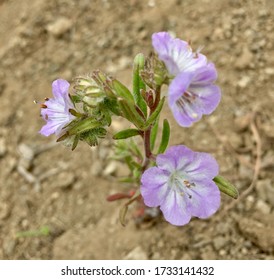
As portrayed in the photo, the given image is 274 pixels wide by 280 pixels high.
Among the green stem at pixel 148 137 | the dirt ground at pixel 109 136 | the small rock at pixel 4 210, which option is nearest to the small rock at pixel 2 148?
the dirt ground at pixel 109 136

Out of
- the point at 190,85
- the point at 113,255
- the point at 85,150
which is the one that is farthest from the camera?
the point at 85,150

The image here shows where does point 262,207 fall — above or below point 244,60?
below

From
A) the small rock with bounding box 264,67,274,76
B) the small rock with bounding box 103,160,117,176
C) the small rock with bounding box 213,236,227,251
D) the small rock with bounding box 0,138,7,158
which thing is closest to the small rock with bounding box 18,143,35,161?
the small rock with bounding box 0,138,7,158

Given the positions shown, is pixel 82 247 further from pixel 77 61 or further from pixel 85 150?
pixel 77 61

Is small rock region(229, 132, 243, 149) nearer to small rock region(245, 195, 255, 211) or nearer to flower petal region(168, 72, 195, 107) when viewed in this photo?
small rock region(245, 195, 255, 211)

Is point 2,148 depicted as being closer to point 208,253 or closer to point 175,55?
point 208,253

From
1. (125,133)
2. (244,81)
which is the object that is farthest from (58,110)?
(244,81)
